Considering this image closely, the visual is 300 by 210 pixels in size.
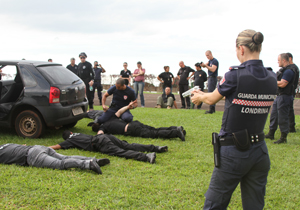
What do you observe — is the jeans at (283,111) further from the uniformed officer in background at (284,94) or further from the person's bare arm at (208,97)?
the person's bare arm at (208,97)

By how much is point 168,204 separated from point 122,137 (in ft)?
11.4

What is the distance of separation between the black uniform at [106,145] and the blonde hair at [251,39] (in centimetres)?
294

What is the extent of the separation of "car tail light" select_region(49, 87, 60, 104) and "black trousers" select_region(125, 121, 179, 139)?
180 centimetres

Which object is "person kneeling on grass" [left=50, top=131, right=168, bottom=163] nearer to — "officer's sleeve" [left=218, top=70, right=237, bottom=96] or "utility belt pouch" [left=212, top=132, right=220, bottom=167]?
"utility belt pouch" [left=212, top=132, right=220, bottom=167]

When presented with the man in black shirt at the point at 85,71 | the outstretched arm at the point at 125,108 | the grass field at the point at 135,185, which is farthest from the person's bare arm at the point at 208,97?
the man in black shirt at the point at 85,71

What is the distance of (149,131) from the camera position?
6246 millimetres

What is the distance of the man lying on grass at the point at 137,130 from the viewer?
6.07 m

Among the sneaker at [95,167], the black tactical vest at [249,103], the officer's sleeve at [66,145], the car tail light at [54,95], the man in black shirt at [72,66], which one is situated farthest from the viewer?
the man in black shirt at [72,66]

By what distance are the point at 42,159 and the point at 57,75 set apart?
271 centimetres

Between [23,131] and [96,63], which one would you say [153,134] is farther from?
[96,63]

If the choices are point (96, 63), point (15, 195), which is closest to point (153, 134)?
point (15, 195)

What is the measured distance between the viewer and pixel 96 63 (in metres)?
13.2

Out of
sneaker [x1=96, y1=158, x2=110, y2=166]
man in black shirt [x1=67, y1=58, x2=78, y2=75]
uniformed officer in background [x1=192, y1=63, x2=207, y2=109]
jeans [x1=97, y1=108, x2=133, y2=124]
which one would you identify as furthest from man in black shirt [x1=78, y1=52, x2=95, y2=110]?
sneaker [x1=96, y1=158, x2=110, y2=166]

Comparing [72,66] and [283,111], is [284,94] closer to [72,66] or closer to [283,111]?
[283,111]
